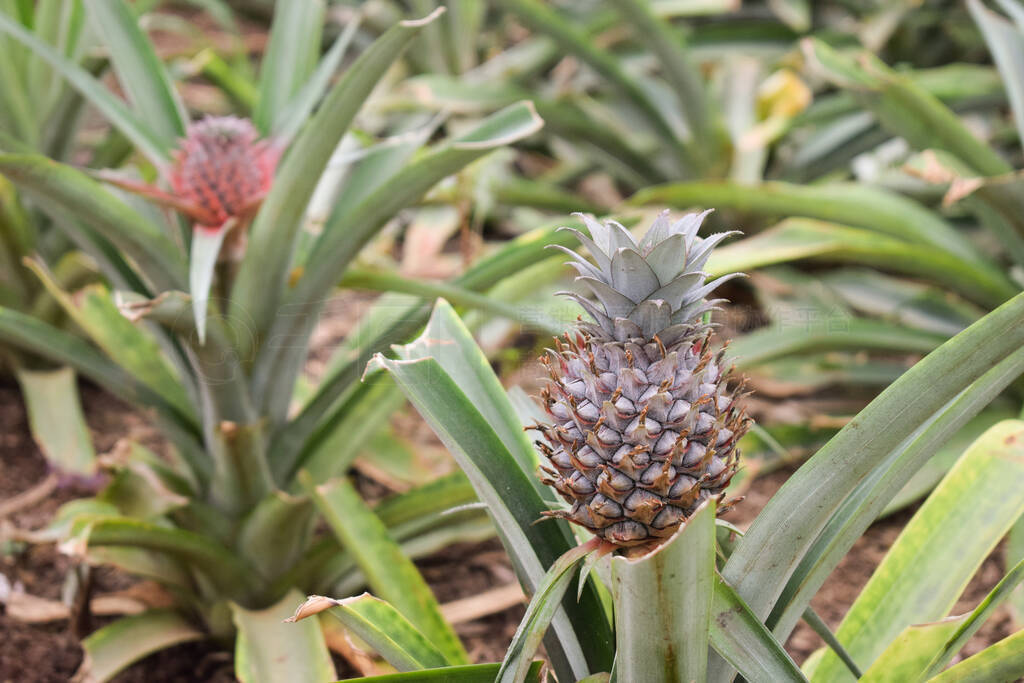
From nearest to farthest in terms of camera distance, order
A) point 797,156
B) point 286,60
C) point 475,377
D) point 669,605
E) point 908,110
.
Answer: point 669,605 < point 475,377 < point 286,60 < point 908,110 < point 797,156

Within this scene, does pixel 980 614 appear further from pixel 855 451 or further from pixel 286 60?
pixel 286 60

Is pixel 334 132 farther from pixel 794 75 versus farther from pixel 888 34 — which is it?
pixel 888 34

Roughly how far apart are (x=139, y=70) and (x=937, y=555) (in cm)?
150

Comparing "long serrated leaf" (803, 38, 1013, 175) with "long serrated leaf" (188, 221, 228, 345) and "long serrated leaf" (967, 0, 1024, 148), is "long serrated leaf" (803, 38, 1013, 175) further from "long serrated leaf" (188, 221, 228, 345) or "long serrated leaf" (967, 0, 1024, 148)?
"long serrated leaf" (188, 221, 228, 345)

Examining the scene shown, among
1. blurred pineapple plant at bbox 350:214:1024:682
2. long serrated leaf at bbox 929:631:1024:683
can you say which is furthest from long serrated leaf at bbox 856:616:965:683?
long serrated leaf at bbox 929:631:1024:683

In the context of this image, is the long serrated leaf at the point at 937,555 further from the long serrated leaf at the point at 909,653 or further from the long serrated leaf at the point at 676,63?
the long serrated leaf at the point at 676,63

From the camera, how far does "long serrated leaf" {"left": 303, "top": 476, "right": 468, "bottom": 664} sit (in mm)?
1383

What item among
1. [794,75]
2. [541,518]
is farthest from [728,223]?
[541,518]

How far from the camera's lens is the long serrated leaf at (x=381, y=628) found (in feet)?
3.12

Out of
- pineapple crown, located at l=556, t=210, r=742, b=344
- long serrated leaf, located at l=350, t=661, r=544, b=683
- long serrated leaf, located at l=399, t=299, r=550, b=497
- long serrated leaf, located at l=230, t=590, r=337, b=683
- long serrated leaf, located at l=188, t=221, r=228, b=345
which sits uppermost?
pineapple crown, located at l=556, t=210, r=742, b=344

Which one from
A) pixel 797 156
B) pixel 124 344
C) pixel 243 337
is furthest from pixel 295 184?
pixel 797 156

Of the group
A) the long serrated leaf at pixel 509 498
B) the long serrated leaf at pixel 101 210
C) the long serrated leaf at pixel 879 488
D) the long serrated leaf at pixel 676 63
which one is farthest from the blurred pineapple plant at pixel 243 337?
the long serrated leaf at pixel 676 63

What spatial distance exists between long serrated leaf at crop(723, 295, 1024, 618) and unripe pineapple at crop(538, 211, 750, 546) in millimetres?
70

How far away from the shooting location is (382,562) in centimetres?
146
